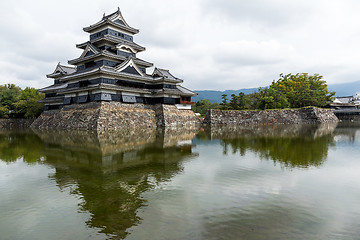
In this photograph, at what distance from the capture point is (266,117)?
37594 millimetres

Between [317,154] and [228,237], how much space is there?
344 inches

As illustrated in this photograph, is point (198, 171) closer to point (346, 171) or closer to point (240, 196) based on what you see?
point (240, 196)

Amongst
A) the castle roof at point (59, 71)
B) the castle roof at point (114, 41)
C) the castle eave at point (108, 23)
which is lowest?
the castle roof at point (59, 71)

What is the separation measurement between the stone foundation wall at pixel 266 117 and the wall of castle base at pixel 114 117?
491cm

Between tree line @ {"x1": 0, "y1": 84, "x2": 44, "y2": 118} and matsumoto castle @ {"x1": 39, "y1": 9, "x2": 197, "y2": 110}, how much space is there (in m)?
4.21

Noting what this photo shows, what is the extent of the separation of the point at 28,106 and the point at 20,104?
1.46 metres

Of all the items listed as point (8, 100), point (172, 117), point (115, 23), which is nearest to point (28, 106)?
point (8, 100)

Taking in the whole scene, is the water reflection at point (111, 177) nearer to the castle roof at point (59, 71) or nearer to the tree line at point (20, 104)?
the castle roof at point (59, 71)

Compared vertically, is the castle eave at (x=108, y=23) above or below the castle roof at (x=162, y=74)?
above

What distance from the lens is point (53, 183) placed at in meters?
6.59

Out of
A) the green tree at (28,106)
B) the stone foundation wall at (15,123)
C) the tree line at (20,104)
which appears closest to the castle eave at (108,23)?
the green tree at (28,106)

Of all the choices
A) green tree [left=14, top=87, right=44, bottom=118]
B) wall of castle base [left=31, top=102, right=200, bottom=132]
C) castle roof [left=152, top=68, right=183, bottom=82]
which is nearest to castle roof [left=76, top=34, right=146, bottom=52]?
castle roof [left=152, top=68, right=183, bottom=82]

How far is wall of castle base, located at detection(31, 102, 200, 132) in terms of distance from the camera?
2542 cm

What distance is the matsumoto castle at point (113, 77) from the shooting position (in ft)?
91.9
